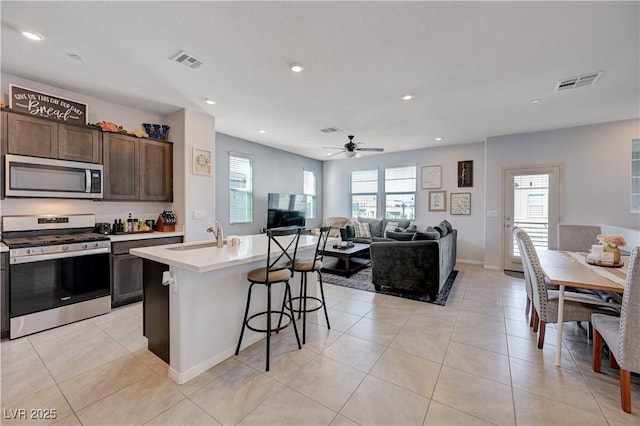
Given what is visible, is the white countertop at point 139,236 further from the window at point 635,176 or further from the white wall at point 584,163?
the window at point 635,176

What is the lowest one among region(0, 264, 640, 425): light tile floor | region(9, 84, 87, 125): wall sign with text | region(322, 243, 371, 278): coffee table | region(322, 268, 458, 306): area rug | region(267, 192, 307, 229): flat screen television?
region(0, 264, 640, 425): light tile floor

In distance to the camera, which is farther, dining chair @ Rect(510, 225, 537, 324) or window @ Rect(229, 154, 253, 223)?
window @ Rect(229, 154, 253, 223)

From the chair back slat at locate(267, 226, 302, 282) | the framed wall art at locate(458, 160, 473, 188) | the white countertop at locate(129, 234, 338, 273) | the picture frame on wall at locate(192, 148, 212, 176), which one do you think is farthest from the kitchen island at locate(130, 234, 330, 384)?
the framed wall art at locate(458, 160, 473, 188)

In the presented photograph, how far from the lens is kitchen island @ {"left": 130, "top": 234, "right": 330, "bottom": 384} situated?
2.00m

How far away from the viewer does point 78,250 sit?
2984mm

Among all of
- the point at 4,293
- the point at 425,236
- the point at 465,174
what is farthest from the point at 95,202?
the point at 465,174

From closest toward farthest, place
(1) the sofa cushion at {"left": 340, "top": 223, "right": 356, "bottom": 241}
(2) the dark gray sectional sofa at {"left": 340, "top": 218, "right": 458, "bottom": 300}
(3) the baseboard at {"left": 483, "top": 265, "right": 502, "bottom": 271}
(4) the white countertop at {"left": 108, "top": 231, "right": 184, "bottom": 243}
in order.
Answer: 1. (4) the white countertop at {"left": 108, "top": 231, "right": 184, "bottom": 243}
2. (2) the dark gray sectional sofa at {"left": 340, "top": 218, "right": 458, "bottom": 300}
3. (3) the baseboard at {"left": 483, "top": 265, "right": 502, "bottom": 271}
4. (1) the sofa cushion at {"left": 340, "top": 223, "right": 356, "bottom": 241}

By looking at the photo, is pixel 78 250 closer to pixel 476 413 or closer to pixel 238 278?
pixel 238 278

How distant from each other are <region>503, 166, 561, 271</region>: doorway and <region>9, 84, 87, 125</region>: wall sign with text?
7.00 m

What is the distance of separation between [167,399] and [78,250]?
2178 millimetres

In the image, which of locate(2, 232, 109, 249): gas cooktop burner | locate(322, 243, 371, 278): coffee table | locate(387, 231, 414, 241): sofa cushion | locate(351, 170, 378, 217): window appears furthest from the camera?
locate(351, 170, 378, 217): window

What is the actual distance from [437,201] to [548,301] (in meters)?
4.39

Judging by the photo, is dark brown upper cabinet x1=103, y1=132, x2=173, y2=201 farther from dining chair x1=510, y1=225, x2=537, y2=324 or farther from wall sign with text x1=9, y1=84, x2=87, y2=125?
dining chair x1=510, y1=225, x2=537, y2=324

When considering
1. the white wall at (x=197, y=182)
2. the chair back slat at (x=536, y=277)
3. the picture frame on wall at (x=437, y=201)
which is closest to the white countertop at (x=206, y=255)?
the white wall at (x=197, y=182)
